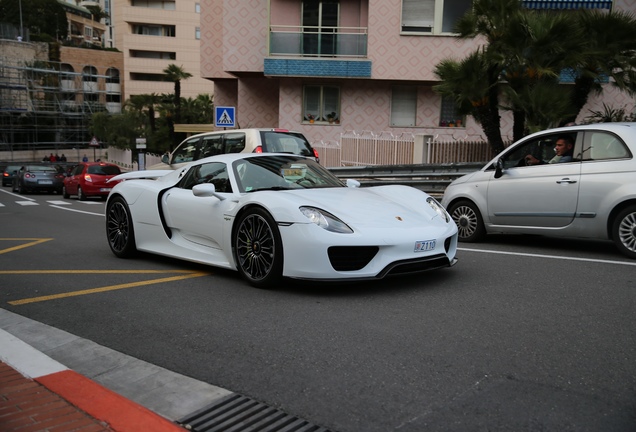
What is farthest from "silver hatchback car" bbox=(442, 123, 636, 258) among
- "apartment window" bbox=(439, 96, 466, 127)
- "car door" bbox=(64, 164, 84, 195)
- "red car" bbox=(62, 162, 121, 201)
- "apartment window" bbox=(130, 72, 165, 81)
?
"apartment window" bbox=(130, 72, 165, 81)

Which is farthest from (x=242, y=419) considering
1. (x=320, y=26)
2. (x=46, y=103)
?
(x=46, y=103)

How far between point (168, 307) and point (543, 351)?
313 cm

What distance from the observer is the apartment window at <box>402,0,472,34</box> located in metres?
22.9

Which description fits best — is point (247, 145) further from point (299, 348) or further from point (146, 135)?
point (146, 135)

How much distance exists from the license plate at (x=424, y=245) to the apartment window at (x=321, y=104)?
1922cm

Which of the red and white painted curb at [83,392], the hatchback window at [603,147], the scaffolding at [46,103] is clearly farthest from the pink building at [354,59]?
the scaffolding at [46,103]

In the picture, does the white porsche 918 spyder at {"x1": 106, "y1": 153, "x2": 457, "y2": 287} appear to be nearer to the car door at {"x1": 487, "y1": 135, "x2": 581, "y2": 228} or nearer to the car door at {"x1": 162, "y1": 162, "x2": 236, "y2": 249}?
the car door at {"x1": 162, "y1": 162, "x2": 236, "y2": 249}

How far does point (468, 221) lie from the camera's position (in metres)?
9.36

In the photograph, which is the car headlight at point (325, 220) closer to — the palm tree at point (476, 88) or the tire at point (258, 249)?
the tire at point (258, 249)

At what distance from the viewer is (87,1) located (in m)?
121

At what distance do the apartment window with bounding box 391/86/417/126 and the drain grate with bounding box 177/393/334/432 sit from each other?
71.2 ft

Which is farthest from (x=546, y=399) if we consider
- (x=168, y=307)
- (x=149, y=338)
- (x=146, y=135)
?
(x=146, y=135)

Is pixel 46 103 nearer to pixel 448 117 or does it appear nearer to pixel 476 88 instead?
pixel 448 117

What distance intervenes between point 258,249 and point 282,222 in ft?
1.49
